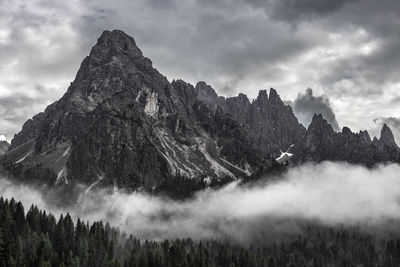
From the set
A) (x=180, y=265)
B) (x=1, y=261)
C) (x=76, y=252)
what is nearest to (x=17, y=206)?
(x=76, y=252)

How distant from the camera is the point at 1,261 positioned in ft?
510

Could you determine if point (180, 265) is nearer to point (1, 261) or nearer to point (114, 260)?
point (114, 260)

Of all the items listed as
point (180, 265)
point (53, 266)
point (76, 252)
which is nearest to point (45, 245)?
point (53, 266)

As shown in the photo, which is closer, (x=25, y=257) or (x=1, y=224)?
(x=25, y=257)

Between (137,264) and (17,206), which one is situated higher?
(17,206)

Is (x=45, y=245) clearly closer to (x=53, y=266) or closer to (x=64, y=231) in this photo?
(x=53, y=266)

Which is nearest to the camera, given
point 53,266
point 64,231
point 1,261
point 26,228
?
point 1,261

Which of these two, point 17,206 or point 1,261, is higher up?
point 17,206

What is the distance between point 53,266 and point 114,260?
88.1 feet

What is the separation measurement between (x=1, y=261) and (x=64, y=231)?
43300 millimetres

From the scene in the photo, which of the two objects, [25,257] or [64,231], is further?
[64,231]

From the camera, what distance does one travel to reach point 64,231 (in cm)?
19800

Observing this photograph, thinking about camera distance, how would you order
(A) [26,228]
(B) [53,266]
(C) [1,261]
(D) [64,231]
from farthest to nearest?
(D) [64,231]
(A) [26,228]
(B) [53,266]
(C) [1,261]

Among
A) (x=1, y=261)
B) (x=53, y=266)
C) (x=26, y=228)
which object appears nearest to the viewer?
(x=1, y=261)
